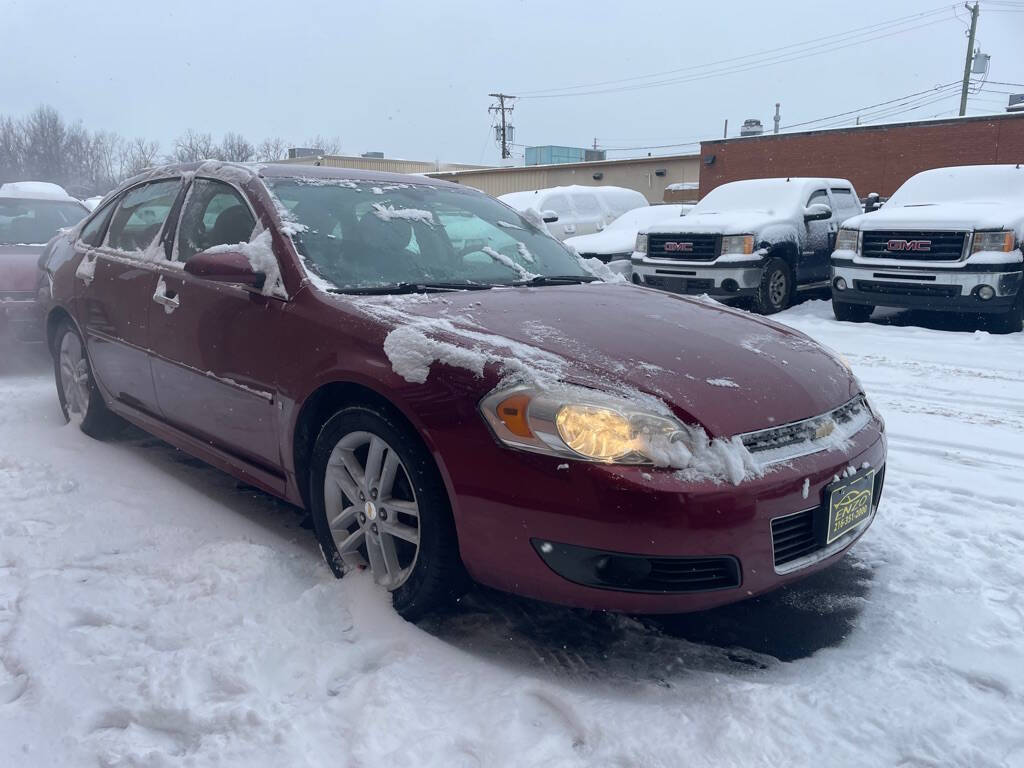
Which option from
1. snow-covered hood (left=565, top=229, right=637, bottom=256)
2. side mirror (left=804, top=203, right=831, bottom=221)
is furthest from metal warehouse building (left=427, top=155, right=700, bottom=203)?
side mirror (left=804, top=203, right=831, bottom=221)

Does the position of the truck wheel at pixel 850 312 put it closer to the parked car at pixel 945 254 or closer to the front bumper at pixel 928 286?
the parked car at pixel 945 254

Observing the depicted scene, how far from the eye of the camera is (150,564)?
3135 mm

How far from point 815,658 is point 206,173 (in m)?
3.31

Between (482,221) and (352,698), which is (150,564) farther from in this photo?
(482,221)

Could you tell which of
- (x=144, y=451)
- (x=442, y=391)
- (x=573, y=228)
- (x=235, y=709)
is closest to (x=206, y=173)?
(x=144, y=451)

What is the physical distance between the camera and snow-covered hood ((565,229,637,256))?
1232 centimetres

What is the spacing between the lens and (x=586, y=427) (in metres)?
2.34

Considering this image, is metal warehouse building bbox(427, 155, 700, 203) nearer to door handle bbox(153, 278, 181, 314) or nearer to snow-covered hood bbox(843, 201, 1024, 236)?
snow-covered hood bbox(843, 201, 1024, 236)

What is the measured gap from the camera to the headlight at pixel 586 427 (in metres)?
2.31

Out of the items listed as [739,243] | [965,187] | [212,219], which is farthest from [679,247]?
[212,219]

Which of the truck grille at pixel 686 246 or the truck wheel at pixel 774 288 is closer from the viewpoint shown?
the truck wheel at pixel 774 288

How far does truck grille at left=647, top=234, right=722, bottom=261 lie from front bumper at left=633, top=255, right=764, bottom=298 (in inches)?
3.8

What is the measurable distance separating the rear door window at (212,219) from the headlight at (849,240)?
301 inches

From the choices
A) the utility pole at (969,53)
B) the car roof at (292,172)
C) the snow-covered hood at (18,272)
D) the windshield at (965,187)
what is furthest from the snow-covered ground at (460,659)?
the utility pole at (969,53)
